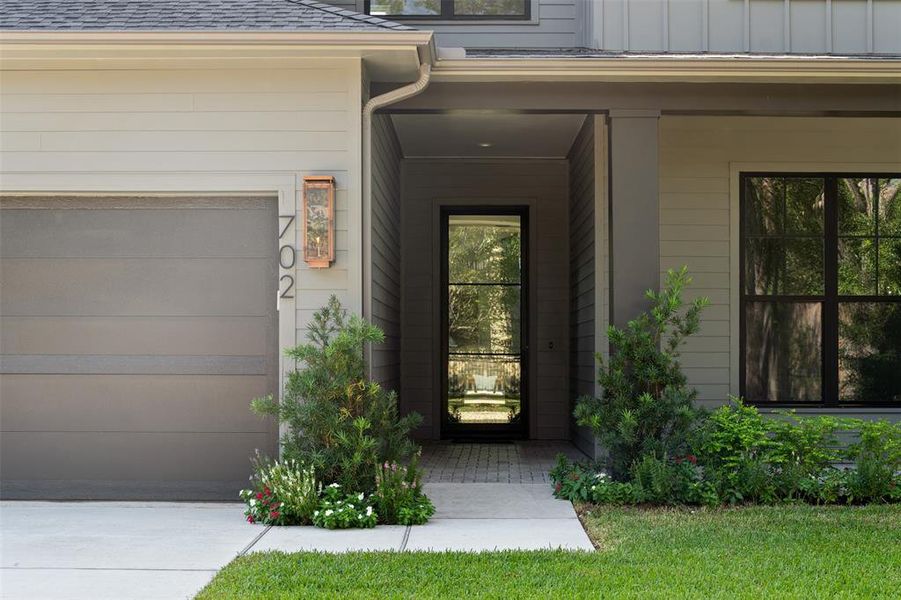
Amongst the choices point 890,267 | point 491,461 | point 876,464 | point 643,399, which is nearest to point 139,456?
point 491,461

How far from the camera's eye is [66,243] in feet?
20.6

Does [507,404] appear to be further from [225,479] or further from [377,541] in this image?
[377,541]

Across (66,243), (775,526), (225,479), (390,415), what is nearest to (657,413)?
(775,526)

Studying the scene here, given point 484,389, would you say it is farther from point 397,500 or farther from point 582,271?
point 397,500

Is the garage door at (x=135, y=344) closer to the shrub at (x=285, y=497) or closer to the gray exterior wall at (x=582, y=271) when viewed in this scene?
the shrub at (x=285, y=497)

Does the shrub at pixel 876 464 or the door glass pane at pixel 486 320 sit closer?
the shrub at pixel 876 464

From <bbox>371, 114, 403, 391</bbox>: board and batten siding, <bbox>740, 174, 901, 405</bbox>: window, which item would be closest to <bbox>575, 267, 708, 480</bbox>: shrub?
<bbox>371, 114, 403, 391</bbox>: board and batten siding

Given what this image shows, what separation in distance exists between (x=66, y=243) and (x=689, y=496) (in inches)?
167

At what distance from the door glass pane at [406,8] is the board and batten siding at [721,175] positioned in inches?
83.0

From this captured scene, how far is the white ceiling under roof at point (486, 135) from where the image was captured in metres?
8.08

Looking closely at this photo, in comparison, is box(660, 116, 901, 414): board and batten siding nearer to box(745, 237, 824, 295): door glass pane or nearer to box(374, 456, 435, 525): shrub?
box(745, 237, 824, 295): door glass pane

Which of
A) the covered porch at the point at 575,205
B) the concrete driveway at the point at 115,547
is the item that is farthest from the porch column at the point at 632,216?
the concrete driveway at the point at 115,547

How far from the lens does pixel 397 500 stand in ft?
18.1

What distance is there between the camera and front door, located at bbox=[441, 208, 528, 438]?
32.3 feet
